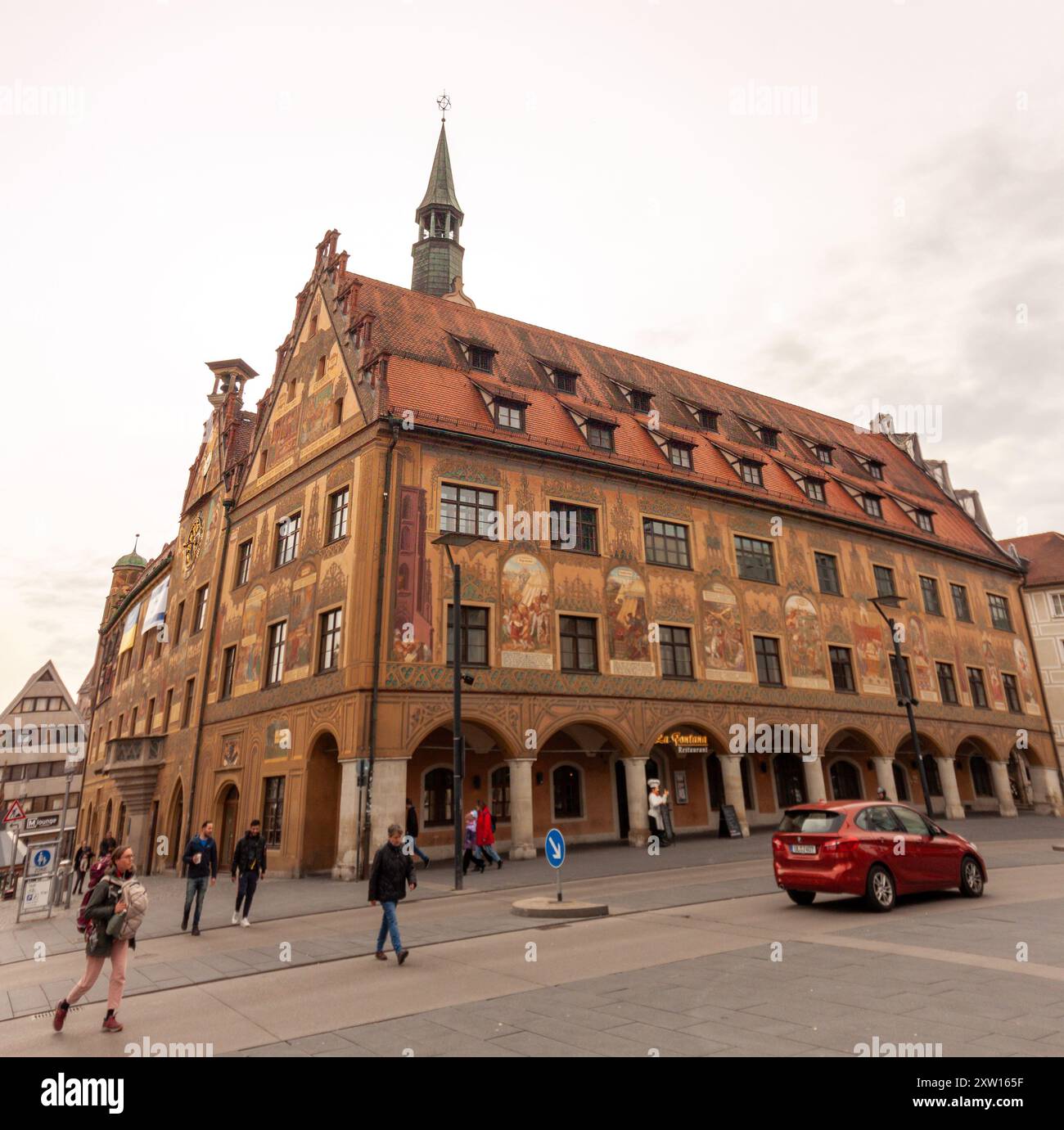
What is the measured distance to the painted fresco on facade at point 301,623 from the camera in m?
22.2

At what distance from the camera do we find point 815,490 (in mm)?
31844

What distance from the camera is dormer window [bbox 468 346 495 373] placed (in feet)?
86.9

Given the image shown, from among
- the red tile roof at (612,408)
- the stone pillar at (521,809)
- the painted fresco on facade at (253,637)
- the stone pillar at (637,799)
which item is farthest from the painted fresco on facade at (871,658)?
the painted fresco on facade at (253,637)

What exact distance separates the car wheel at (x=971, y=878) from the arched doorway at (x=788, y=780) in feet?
57.6

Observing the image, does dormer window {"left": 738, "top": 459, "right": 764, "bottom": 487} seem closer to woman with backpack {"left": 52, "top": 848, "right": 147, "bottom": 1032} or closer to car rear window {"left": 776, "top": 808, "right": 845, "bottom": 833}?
car rear window {"left": 776, "top": 808, "right": 845, "bottom": 833}

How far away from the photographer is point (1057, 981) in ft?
22.1

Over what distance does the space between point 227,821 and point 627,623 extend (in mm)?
14792

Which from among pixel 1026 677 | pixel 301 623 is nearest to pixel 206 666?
pixel 301 623

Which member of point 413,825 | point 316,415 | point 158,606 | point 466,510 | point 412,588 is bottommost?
point 413,825

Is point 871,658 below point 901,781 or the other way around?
the other way around

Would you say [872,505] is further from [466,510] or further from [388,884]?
[388,884]
